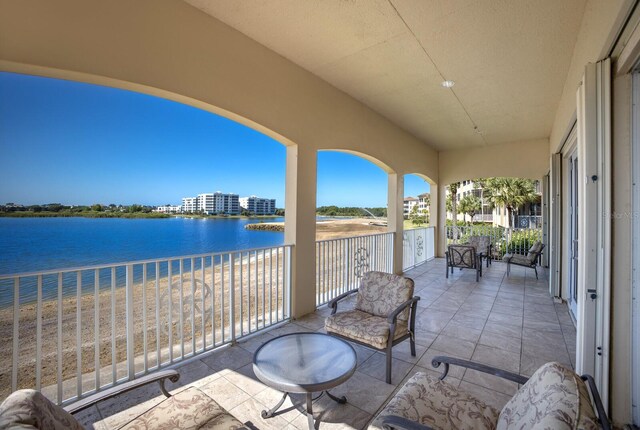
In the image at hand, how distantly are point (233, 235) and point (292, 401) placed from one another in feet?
9.82

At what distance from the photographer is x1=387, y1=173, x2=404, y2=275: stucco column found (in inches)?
231

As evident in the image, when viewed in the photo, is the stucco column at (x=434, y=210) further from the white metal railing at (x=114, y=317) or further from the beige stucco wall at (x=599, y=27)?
the white metal railing at (x=114, y=317)

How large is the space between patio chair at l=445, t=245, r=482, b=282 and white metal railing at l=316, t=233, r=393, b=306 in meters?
1.62

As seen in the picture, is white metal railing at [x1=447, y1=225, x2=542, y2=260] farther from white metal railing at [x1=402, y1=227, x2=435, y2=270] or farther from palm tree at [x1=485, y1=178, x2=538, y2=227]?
palm tree at [x1=485, y1=178, x2=538, y2=227]

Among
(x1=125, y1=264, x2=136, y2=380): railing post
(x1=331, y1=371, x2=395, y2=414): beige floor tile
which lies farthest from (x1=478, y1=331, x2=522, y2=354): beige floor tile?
(x1=125, y1=264, x2=136, y2=380): railing post

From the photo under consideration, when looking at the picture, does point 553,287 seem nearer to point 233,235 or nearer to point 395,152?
point 395,152

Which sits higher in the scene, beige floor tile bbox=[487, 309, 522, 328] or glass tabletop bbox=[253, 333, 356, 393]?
glass tabletop bbox=[253, 333, 356, 393]

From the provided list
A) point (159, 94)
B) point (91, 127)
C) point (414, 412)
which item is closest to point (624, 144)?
point (414, 412)

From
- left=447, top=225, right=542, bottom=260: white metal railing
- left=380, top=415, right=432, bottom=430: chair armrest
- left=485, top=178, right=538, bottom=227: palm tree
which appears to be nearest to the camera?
left=380, top=415, right=432, bottom=430: chair armrest

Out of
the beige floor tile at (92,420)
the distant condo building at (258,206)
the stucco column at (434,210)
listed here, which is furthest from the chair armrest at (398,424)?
the stucco column at (434,210)

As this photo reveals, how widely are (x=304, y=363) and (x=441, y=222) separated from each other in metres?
7.49

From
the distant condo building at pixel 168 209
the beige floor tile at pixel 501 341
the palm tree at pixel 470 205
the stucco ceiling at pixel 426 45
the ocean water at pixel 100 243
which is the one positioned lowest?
the beige floor tile at pixel 501 341

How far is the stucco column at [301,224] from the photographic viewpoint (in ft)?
11.5

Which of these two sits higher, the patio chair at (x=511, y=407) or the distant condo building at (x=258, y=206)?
the distant condo building at (x=258, y=206)
